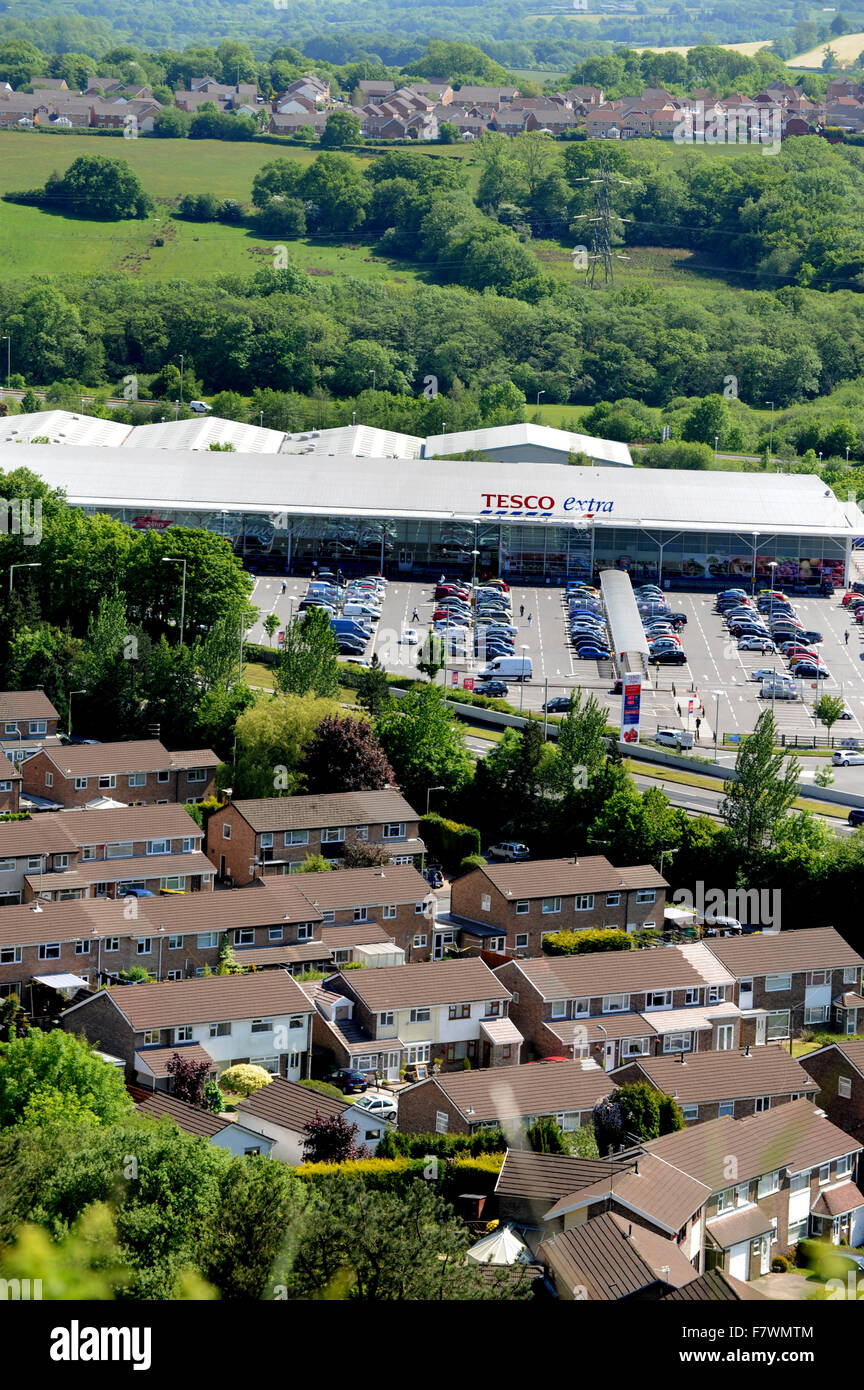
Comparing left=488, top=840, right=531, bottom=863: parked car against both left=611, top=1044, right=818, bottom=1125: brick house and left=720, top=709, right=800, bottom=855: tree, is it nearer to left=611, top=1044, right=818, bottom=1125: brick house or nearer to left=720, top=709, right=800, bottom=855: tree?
left=720, top=709, right=800, bottom=855: tree

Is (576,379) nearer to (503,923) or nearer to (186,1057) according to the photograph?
(503,923)

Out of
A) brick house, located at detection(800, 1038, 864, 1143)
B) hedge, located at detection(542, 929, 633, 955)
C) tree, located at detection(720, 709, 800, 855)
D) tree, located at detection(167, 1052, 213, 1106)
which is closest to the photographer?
tree, located at detection(167, 1052, 213, 1106)

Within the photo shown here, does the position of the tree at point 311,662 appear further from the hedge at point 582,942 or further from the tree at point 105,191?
the tree at point 105,191

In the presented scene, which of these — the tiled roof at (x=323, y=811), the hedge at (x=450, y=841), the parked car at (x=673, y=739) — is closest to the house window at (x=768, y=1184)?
the tiled roof at (x=323, y=811)

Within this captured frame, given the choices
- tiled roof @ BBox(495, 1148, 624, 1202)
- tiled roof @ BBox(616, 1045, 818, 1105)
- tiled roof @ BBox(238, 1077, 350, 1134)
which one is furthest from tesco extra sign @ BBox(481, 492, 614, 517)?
tiled roof @ BBox(495, 1148, 624, 1202)

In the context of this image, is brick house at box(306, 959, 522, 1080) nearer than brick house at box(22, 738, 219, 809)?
Yes

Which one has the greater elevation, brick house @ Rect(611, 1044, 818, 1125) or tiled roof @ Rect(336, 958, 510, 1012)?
tiled roof @ Rect(336, 958, 510, 1012)
